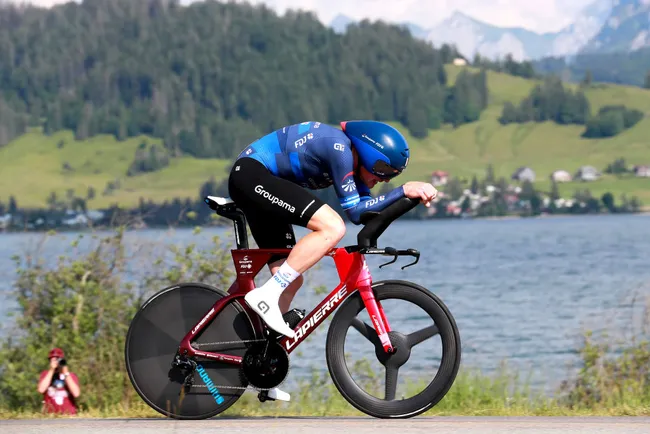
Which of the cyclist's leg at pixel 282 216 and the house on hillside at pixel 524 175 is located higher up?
the cyclist's leg at pixel 282 216

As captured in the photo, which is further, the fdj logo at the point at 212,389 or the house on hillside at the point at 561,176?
the house on hillside at the point at 561,176

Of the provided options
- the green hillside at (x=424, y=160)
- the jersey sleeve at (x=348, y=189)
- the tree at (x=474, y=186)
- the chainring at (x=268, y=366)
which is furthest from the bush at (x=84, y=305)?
the tree at (x=474, y=186)

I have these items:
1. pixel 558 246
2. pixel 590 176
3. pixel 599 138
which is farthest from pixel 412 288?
pixel 599 138

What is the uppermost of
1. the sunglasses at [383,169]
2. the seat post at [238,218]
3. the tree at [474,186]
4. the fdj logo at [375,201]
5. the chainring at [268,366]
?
the sunglasses at [383,169]

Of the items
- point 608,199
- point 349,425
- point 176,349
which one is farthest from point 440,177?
point 349,425

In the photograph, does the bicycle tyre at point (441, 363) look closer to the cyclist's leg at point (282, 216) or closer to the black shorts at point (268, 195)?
the cyclist's leg at point (282, 216)

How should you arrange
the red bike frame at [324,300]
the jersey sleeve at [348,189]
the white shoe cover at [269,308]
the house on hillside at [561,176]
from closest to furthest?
1. the jersey sleeve at [348,189]
2. the white shoe cover at [269,308]
3. the red bike frame at [324,300]
4. the house on hillside at [561,176]

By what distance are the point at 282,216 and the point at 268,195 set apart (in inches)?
6.0

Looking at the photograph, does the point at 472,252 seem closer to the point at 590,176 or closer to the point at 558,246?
the point at 558,246

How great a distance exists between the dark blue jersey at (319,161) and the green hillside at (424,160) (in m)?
137

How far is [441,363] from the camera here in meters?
6.44

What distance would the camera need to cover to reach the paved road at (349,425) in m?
5.73

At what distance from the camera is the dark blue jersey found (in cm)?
609

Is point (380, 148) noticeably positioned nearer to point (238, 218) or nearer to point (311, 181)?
point (311, 181)
